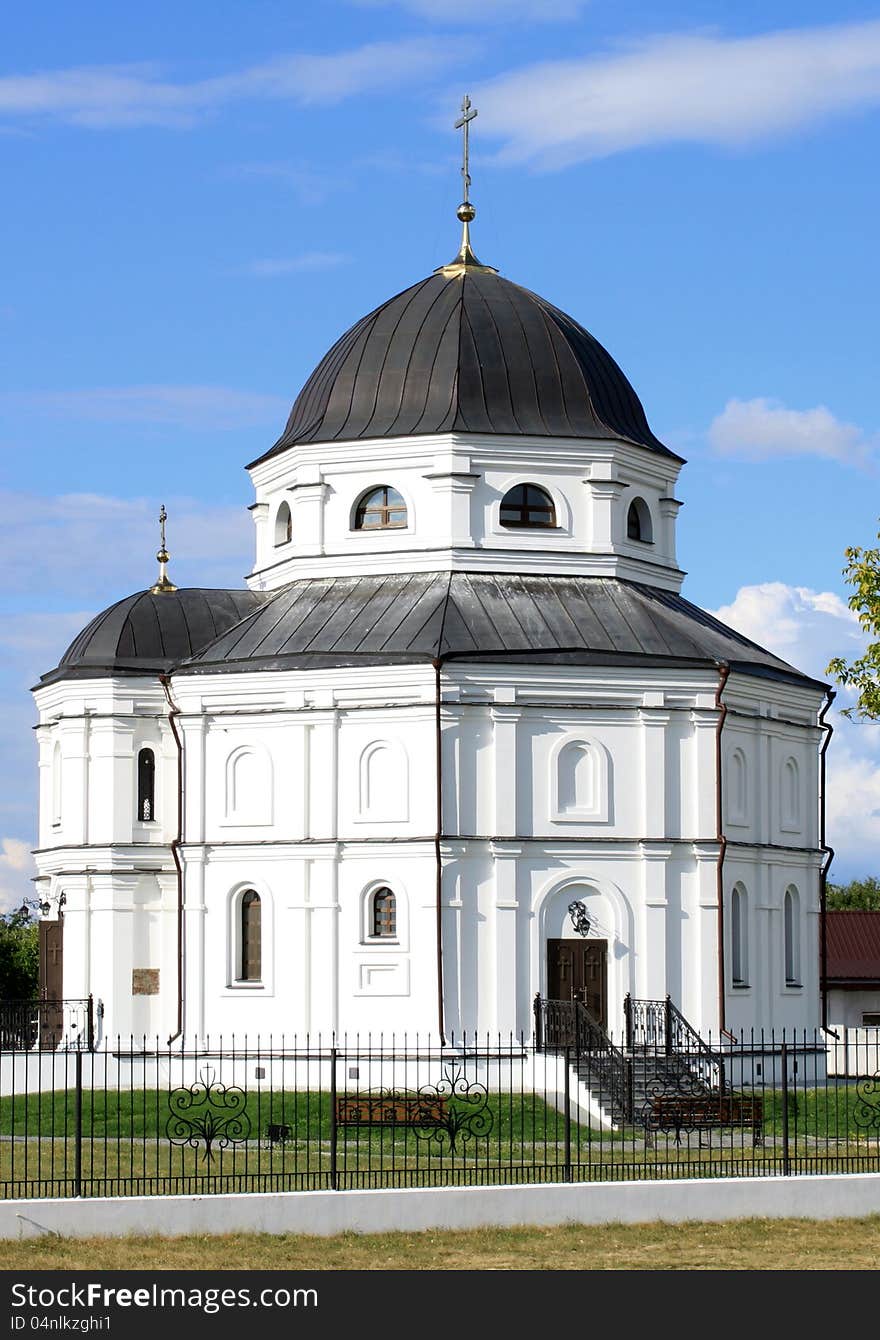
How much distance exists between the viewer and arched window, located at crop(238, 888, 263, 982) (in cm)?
3794

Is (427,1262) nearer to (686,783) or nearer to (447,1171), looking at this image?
(447,1171)

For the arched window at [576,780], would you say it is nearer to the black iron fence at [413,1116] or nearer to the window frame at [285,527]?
the black iron fence at [413,1116]

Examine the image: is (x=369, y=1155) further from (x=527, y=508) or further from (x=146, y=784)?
(x=527, y=508)

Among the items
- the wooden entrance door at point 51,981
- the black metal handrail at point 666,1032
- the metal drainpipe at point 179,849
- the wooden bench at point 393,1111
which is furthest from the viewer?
the wooden entrance door at point 51,981

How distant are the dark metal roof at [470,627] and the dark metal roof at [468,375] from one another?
9.10 ft

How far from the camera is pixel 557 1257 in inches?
831

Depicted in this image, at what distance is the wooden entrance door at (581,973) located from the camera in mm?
36844

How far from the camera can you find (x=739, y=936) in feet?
128

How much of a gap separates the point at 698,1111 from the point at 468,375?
14722mm

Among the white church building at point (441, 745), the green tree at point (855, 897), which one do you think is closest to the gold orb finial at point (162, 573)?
the white church building at point (441, 745)

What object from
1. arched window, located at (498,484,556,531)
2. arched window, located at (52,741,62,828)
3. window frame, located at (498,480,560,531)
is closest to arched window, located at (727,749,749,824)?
window frame, located at (498,480,560,531)

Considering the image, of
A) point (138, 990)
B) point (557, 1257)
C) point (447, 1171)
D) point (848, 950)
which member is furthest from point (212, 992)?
point (848, 950)
